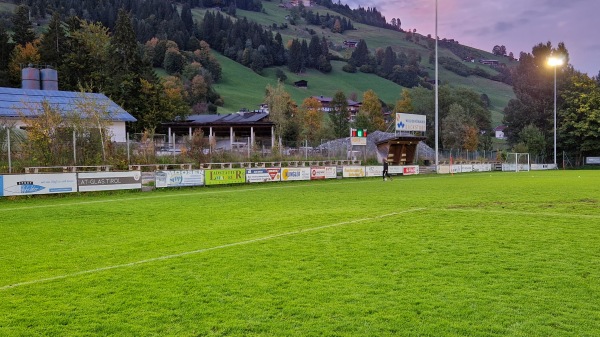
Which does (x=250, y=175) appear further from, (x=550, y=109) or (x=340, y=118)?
(x=550, y=109)

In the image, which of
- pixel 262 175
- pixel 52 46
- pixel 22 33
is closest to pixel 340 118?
pixel 52 46

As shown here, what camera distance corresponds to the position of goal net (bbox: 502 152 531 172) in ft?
220

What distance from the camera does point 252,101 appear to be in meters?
131

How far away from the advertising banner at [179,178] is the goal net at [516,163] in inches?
1889

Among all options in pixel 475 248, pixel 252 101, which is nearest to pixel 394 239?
pixel 475 248

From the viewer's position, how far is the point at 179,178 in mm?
31469

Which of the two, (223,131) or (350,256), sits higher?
(223,131)

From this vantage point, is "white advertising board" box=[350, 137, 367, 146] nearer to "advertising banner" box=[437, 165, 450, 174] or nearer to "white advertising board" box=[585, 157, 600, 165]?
"advertising banner" box=[437, 165, 450, 174]

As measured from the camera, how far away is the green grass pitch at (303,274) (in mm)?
6730

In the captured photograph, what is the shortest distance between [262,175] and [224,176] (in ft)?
11.0

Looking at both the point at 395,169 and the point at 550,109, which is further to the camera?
the point at 550,109

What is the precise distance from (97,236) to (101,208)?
7661mm

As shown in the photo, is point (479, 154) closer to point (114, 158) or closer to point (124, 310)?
point (114, 158)

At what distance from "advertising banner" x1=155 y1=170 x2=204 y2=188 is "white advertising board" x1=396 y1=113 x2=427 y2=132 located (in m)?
32.6
